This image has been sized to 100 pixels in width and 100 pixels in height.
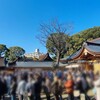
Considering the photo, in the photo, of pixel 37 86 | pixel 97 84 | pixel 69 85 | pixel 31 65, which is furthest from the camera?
pixel 31 65

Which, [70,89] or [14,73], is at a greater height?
[14,73]

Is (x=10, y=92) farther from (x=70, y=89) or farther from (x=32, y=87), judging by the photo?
(x=70, y=89)

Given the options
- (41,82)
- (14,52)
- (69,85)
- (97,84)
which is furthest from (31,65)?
(14,52)

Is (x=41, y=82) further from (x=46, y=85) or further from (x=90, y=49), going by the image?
(x=90, y=49)

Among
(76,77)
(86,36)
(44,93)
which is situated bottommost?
(44,93)

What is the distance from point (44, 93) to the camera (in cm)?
880

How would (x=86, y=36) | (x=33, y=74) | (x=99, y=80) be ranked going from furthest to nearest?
1. (x=86, y=36)
2. (x=33, y=74)
3. (x=99, y=80)

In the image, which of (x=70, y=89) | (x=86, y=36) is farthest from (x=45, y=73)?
(x=86, y=36)

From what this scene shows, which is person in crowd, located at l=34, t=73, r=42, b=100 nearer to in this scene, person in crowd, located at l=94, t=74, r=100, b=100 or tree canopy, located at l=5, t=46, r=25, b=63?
person in crowd, located at l=94, t=74, r=100, b=100

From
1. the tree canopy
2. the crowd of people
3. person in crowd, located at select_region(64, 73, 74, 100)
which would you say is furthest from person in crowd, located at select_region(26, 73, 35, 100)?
the tree canopy

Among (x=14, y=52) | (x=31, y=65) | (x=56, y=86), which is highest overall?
(x=14, y=52)

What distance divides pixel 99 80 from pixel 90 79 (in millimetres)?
370

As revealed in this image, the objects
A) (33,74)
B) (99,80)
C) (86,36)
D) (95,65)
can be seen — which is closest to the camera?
(99,80)

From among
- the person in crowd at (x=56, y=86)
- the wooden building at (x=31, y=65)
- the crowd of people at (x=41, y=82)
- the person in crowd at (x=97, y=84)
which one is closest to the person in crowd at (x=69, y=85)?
the crowd of people at (x=41, y=82)
